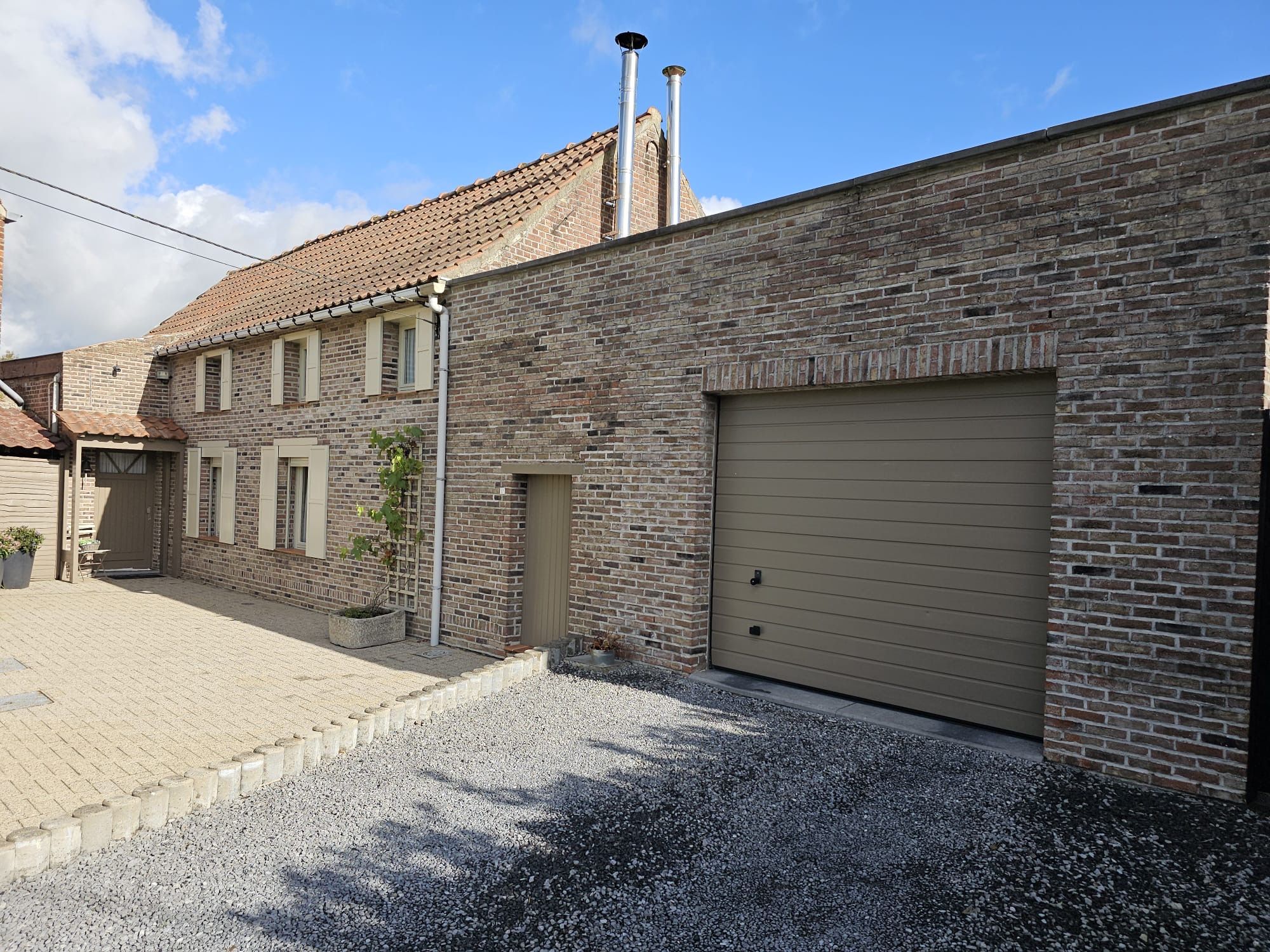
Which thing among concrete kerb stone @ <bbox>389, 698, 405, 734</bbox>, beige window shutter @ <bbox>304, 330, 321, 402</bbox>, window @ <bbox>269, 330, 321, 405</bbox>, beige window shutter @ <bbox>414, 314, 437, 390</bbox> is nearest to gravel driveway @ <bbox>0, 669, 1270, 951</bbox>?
concrete kerb stone @ <bbox>389, 698, 405, 734</bbox>

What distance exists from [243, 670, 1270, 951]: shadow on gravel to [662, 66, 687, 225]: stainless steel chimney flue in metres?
8.95

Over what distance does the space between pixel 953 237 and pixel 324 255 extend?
12.0 m

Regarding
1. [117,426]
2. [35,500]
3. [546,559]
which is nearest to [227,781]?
[546,559]

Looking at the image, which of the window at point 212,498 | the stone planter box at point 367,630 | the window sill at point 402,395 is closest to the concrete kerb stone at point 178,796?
the stone planter box at point 367,630

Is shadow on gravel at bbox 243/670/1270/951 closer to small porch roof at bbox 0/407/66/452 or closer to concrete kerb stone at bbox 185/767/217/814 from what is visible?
concrete kerb stone at bbox 185/767/217/814

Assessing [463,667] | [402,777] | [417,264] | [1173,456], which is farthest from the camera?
[417,264]

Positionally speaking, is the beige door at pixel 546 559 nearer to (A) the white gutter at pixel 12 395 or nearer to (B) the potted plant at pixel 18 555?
(B) the potted plant at pixel 18 555

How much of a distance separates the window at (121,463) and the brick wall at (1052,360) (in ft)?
35.2

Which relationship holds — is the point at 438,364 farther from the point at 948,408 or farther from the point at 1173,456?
the point at 1173,456

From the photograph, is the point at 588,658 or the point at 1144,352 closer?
the point at 1144,352

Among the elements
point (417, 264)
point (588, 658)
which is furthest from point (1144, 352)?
point (417, 264)

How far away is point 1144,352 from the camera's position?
456cm

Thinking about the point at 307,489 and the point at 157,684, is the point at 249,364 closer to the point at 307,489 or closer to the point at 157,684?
the point at 307,489

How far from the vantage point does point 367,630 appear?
30.3ft
